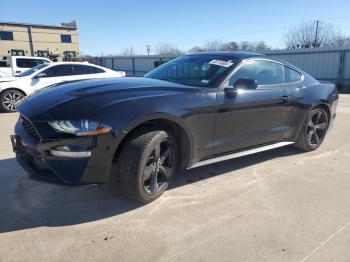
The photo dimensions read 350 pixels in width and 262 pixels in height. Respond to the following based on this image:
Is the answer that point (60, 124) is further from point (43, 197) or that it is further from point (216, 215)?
point (216, 215)

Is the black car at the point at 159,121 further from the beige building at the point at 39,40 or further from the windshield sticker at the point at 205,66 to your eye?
the beige building at the point at 39,40

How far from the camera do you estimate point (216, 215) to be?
10.2ft

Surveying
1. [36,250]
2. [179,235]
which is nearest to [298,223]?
[179,235]

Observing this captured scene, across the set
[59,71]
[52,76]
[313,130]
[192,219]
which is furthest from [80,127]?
[59,71]

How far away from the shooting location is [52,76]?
935cm

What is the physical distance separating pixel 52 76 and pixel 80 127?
7.29m

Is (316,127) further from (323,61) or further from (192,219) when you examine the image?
(323,61)

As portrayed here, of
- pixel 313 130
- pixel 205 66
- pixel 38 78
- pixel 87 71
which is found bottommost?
pixel 313 130

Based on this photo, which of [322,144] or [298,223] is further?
[322,144]

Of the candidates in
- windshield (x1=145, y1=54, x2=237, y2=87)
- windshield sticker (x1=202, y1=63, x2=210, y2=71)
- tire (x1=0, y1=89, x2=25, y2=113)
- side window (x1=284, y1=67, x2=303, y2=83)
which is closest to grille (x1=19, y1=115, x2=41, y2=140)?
windshield (x1=145, y1=54, x2=237, y2=87)

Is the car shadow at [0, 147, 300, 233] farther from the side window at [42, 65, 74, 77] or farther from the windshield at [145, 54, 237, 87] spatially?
the side window at [42, 65, 74, 77]

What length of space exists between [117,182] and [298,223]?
1.74m

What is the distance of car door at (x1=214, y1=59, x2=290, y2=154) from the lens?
3.74 metres

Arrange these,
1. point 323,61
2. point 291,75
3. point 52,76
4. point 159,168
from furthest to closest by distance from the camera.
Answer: point 323,61
point 52,76
point 291,75
point 159,168
